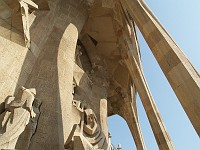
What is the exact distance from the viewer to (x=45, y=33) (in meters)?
9.01

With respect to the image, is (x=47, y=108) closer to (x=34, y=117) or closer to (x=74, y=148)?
(x=34, y=117)

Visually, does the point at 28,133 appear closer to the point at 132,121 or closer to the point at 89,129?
the point at 89,129

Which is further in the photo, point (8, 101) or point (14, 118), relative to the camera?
point (8, 101)

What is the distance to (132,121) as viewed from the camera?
1333cm

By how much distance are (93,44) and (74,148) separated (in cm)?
837

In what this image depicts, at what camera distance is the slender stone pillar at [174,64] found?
14.9 ft

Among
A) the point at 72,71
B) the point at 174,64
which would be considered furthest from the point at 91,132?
the point at 72,71

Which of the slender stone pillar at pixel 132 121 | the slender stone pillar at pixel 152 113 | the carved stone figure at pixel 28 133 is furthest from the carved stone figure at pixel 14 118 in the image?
the slender stone pillar at pixel 132 121

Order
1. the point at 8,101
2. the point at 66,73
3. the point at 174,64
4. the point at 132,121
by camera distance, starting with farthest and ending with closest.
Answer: the point at 132,121 < the point at 66,73 < the point at 8,101 < the point at 174,64

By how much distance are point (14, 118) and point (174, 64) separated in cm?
345

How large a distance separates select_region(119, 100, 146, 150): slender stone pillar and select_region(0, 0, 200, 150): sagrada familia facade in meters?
0.05

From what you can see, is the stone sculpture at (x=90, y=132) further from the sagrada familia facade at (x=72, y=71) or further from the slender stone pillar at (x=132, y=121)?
the slender stone pillar at (x=132, y=121)

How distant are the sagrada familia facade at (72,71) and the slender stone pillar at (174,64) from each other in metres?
0.02

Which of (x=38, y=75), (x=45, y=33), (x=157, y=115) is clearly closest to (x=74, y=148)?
(x=38, y=75)
